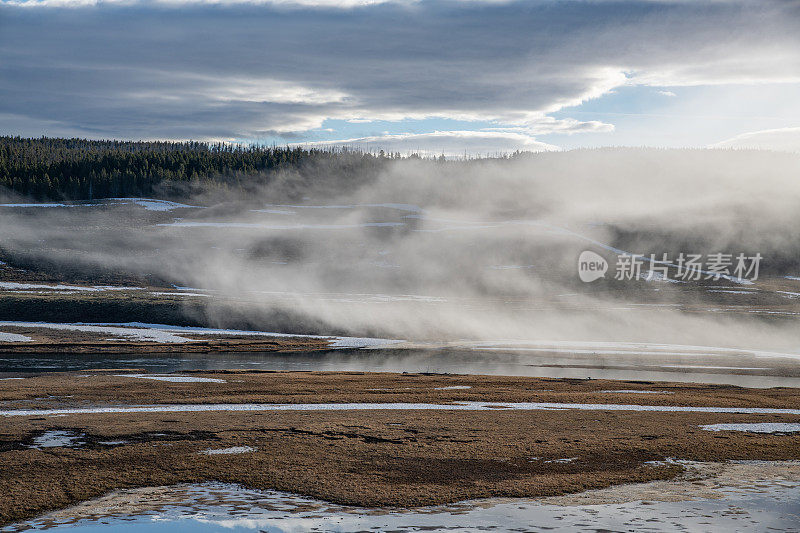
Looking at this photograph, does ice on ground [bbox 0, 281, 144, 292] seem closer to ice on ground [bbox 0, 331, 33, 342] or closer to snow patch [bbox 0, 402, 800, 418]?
ice on ground [bbox 0, 331, 33, 342]

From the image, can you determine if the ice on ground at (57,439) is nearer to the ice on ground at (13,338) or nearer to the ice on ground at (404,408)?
the ice on ground at (404,408)

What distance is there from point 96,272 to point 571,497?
129633 mm

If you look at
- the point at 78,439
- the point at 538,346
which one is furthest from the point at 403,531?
the point at 538,346

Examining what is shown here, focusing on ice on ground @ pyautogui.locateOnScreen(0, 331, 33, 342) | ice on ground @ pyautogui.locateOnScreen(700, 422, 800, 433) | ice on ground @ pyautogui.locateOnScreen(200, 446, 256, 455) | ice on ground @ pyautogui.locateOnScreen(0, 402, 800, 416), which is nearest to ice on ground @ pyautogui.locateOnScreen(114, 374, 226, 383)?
ice on ground @ pyautogui.locateOnScreen(0, 402, 800, 416)

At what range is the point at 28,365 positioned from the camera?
164 ft

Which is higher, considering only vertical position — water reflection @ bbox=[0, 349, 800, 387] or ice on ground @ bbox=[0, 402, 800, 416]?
ice on ground @ bbox=[0, 402, 800, 416]

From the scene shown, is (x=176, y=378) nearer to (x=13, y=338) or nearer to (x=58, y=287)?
(x=13, y=338)

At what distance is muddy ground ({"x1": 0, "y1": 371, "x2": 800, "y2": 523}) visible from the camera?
17.4m

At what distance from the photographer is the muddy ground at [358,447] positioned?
1739 centimetres

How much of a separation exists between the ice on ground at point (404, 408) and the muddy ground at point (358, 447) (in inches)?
43.9

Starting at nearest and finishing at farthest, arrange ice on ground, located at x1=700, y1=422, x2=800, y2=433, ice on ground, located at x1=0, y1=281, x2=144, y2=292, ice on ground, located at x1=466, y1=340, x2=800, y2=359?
ice on ground, located at x1=700, y1=422, x2=800, y2=433, ice on ground, located at x1=466, y1=340, x2=800, y2=359, ice on ground, located at x1=0, y1=281, x2=144, y2=292

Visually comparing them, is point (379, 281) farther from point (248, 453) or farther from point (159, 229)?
point (248, 453)

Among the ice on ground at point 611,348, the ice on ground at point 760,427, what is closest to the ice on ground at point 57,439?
the ice on ground at point 760,427

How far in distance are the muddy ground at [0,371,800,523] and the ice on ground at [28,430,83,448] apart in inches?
8.9
